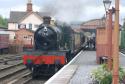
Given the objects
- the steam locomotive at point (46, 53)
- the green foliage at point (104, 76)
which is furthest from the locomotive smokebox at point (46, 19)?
the green foliage at point (104, 76)

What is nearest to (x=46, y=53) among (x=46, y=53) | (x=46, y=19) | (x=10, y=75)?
(x=46, y=53)

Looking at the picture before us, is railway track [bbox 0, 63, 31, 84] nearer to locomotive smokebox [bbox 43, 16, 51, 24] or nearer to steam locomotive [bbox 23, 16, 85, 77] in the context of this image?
steam locomotive [bbox 23, 16, 85, 77]

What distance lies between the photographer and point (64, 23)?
2948cm

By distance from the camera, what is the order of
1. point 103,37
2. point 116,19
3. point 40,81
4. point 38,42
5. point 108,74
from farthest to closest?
point 103,37 < point 38,42 < point 40,81 < point 108,74 < point 116,19

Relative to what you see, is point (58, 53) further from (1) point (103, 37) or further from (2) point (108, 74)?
(2) point (108, 74)

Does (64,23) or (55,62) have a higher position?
(64,23)

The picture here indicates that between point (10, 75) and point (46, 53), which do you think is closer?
point (46, 53)

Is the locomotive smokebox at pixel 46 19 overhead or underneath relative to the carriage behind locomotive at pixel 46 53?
overhead

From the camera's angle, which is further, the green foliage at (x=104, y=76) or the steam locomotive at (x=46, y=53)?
the steam locomotive at (x=46, y=53)

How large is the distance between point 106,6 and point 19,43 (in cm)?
4366

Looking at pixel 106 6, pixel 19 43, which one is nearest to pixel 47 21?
pixel 106 6

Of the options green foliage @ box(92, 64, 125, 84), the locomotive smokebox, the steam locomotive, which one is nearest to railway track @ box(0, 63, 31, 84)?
the steam locomotive

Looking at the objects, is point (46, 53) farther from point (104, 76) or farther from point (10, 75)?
point (104, 76)

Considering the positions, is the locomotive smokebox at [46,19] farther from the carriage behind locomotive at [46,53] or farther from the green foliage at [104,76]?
the green foliage at [104,76]
